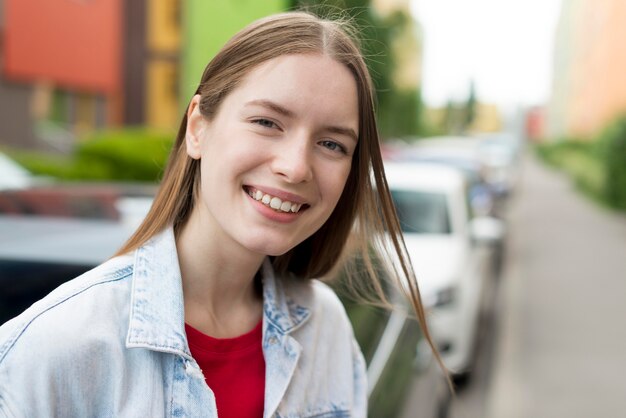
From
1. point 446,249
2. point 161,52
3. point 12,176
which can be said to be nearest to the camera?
point 446,249

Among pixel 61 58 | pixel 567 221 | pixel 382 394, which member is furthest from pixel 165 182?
pixel 61 58

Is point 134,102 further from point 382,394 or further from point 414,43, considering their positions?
point 414,43

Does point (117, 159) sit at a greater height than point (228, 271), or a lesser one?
lesser

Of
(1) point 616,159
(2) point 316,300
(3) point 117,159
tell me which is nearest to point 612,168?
(1) point 616,159

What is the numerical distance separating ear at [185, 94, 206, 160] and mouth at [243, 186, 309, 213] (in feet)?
0.49

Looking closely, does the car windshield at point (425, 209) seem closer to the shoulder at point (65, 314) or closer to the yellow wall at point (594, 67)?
the shoulder at point (65, 314)

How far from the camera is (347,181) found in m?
1.75

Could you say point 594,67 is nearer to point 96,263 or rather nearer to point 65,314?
point 96,263

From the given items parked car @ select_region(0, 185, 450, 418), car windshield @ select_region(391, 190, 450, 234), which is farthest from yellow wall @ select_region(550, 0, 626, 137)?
parked car @ select_region(0, 185, 450, 418)

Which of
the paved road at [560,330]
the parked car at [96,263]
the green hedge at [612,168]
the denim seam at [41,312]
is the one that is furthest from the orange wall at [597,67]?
the denim seam at [41,312]

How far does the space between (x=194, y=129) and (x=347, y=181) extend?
14.2 inches

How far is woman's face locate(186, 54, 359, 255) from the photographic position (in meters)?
1.44

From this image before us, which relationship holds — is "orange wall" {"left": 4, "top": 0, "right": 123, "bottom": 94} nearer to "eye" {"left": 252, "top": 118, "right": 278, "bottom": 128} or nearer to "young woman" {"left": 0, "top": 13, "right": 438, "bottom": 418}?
"young woman" {"left": 0, "top": 13, "right": 438, "bottom": 418}

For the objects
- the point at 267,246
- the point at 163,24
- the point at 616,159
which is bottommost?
the point at 616,159
